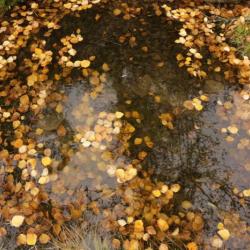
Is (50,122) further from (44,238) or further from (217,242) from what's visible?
(217,242)

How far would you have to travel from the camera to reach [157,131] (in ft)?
11.8

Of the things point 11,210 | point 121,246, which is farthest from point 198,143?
point 11,210

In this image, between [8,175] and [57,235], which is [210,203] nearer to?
[57,235]

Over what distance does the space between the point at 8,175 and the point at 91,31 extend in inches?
86.4

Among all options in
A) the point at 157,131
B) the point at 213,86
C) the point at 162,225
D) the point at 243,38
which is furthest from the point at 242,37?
the point at 162,225

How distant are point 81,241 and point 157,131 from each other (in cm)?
135

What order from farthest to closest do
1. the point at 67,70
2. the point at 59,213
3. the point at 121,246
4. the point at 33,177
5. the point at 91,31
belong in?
the point at 91,31 < the point at 67,70 < the point at 33,177 < the point at 59,213 < the point at 121,246

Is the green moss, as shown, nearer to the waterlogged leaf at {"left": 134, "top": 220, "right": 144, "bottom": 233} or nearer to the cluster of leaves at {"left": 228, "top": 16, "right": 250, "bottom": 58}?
the cluster of leaves at {"left": 228, "top": 16, "right": 250, "bottom": 58}

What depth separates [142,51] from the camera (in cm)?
427

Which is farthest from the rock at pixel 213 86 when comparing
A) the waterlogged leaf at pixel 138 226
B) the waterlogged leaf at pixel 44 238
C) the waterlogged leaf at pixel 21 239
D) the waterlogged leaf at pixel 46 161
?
the waterlogged leaf at pixel 21 239

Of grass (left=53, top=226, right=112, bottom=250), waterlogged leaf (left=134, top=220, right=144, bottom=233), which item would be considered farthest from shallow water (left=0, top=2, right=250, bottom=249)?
waterlogged leaf (left=134, top=220, right=144, bottom=233)

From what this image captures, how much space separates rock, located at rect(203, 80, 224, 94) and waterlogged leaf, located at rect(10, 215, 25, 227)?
2.39 m

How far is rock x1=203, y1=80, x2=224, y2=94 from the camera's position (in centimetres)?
392

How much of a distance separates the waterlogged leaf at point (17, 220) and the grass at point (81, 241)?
38 cm
